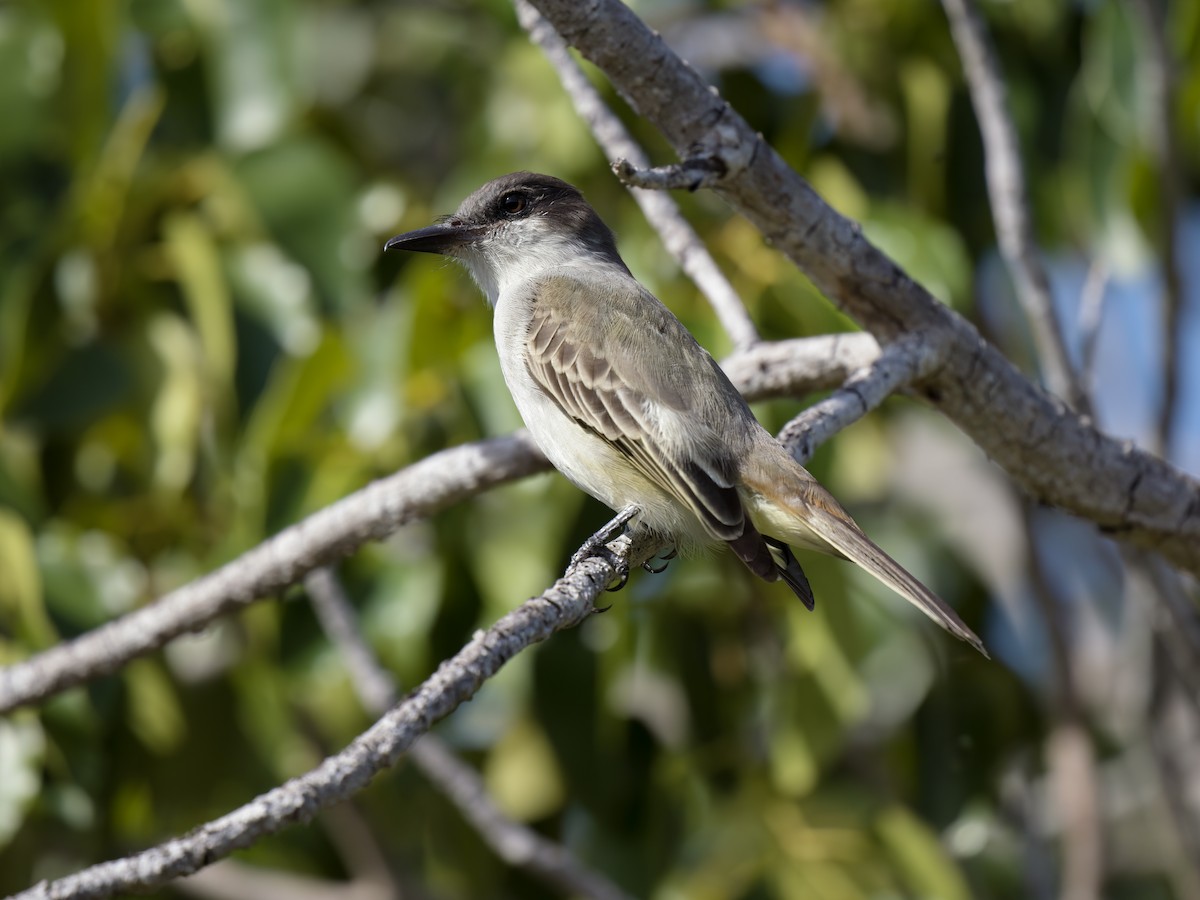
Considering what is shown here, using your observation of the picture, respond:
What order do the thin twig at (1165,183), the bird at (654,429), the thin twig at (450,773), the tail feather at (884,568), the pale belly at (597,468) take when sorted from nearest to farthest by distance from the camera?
the tail feather at (884,568), the bird at (654,429), the pale belly at (597,468), the thin twig at (450,773), the thin twig at (1165,183)

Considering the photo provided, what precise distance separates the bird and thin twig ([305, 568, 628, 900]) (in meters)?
0.61

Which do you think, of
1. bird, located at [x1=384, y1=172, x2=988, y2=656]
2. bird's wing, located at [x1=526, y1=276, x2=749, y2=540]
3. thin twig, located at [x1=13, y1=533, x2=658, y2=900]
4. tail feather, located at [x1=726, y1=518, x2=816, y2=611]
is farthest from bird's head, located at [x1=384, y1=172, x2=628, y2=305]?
thin twig, located at [x1=13, y1=533, x2=658, y2=900]

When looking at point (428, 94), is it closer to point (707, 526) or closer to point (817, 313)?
point (817, 313)

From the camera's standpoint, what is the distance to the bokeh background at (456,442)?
3354 millimetres

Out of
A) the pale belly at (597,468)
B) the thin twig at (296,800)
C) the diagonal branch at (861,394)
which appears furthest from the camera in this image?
the pale belly at (597,468)

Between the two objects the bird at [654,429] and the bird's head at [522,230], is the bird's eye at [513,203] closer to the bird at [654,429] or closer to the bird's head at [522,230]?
the bird's head at [522,230]

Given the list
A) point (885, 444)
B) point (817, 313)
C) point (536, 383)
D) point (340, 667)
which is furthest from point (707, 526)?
point (885, 444)

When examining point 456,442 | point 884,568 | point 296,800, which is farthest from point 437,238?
point 296,800

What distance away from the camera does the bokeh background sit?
132 inches

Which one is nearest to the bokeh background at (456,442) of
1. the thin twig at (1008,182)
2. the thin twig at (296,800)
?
the thin twig at (1008,182)

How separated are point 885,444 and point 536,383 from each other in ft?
4.36

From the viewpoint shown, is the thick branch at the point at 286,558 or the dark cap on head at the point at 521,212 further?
the dark cap on head at the point at 521,212

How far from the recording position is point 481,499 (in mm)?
3629

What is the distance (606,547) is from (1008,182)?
47.8 inches
